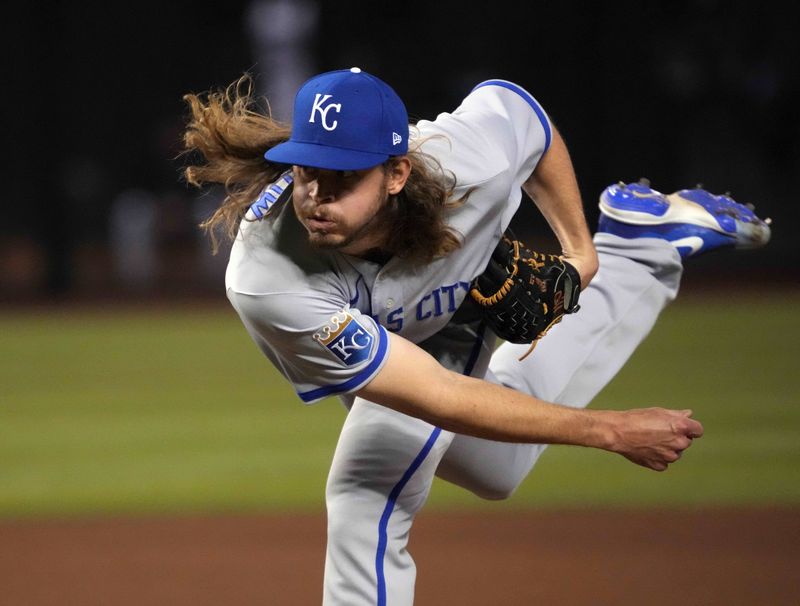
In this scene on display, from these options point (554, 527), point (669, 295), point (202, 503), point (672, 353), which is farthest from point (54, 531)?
point (672, 353)

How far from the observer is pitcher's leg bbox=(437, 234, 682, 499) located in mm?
3936

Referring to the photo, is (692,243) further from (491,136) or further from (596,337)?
(491,136)

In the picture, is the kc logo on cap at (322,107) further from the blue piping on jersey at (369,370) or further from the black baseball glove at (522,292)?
the black baseball glove at (522,292)

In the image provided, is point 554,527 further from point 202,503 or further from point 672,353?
point 672,353

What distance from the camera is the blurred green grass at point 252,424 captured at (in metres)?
6.43

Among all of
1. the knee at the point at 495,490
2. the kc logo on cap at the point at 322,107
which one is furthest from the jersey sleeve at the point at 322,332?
the knee at the point at 495,490

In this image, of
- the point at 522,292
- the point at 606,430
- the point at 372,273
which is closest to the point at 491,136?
the point at 522,292

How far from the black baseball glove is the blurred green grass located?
2788mm

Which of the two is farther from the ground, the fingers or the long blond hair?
the long blond hair

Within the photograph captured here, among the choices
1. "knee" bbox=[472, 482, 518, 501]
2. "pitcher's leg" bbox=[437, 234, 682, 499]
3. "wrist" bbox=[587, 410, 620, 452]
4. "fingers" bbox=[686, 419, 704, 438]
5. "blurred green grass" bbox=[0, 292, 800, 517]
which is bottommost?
"blurred green grass" bbox=[0, 292, 800, 517]

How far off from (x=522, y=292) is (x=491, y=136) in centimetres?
45

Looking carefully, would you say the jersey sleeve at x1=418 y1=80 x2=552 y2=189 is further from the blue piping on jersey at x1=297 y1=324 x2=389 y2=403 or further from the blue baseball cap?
the blue piping on jersey at x1=297 y1=324 x2=389 y2=403

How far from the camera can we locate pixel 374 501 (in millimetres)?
3484

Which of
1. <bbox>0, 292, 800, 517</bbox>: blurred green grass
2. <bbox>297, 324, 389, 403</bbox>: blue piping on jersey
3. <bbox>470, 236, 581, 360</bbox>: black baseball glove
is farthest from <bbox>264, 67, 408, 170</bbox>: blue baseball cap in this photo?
<bbox>0, 292, 800, 517</bbox>: blurred green grass
